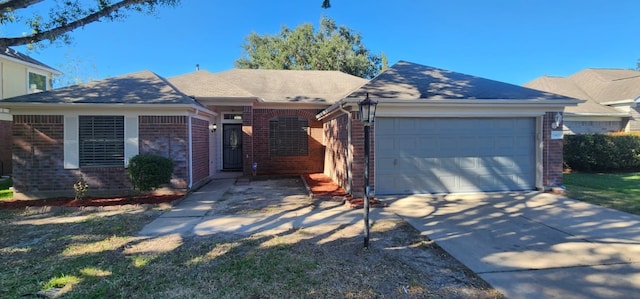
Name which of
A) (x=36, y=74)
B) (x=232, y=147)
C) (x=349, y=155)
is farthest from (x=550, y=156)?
(x=36, y=74)

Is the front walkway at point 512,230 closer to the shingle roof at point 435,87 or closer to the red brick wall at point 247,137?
the shingle roof at point 435,87

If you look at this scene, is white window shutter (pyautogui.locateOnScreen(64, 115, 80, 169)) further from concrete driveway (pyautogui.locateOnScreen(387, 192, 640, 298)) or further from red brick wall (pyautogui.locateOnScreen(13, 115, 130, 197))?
concrete driveway (pyautogui.locateOnScreen(387, 192, 640, 298))

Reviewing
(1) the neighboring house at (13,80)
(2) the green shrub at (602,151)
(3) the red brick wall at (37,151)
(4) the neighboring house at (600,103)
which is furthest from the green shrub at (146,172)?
(4) the neighboring house at (600,103)

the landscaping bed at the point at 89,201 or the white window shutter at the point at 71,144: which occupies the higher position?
the white window shutter at the point at 71,144

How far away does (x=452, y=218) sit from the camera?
6520mm

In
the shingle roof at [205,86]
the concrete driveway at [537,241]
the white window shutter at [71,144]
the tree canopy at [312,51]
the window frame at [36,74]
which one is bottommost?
the concrete driveway at [537,241]

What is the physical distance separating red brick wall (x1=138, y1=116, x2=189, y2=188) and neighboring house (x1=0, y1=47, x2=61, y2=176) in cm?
978

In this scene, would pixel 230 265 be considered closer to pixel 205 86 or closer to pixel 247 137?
pixel 247 137

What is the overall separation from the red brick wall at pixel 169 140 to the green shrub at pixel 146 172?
0.93m

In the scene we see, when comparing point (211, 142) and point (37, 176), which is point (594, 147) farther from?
point (37, 176)

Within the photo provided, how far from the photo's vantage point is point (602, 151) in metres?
13.4

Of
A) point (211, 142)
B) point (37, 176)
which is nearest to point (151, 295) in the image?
point (37, 176)

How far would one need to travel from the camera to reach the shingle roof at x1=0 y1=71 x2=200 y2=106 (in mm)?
8750

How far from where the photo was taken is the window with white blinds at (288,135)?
1389 cm
